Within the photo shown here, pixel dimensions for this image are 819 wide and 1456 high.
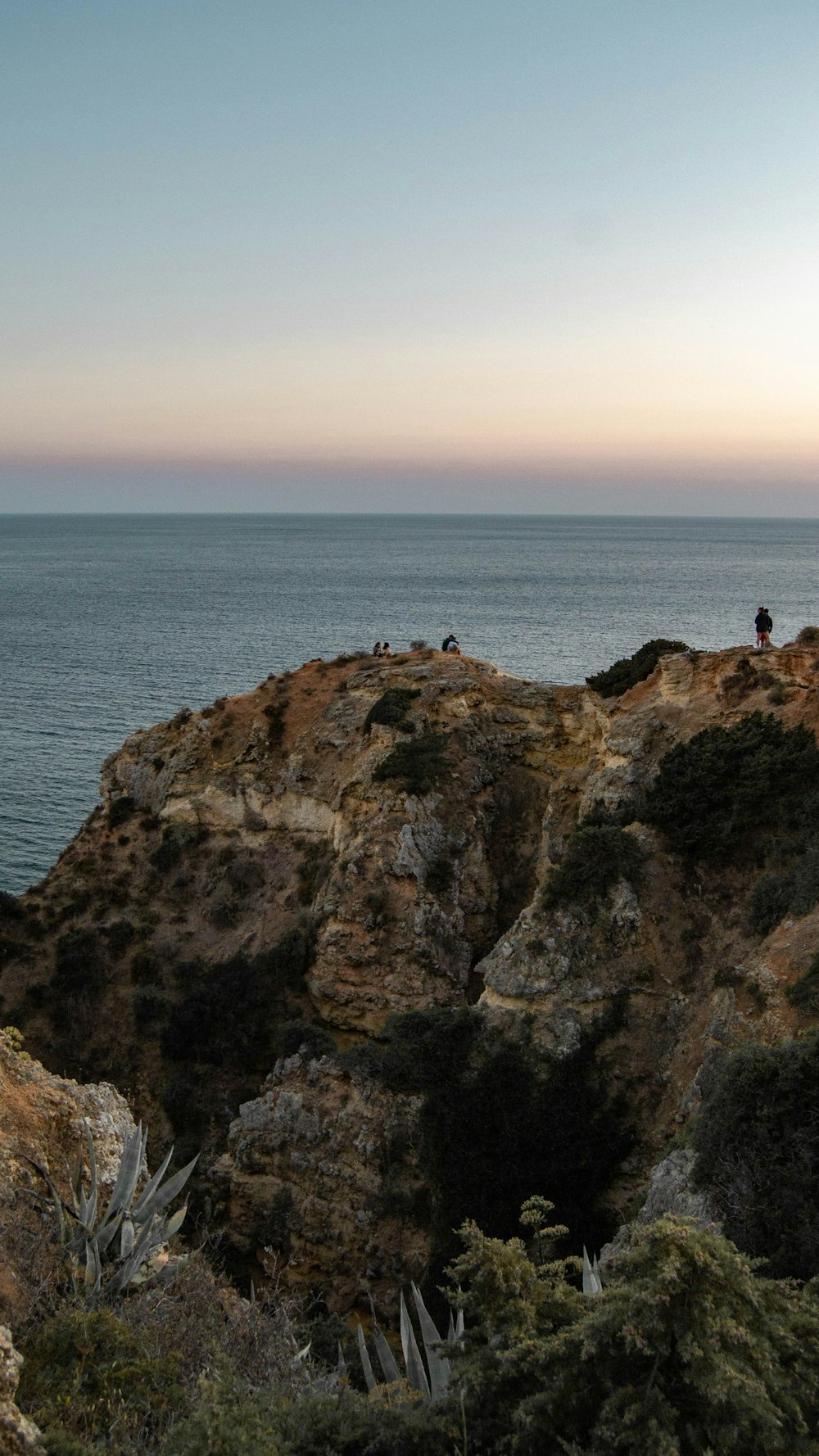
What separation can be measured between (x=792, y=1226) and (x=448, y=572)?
534ft

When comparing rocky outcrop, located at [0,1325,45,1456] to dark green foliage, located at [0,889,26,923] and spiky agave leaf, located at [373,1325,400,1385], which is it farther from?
dark green foliage, located at [0,889,26,923]

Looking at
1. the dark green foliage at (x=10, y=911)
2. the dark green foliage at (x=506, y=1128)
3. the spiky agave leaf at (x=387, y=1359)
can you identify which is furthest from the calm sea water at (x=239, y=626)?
the spiky agave leaf at (x=387, y=1359)

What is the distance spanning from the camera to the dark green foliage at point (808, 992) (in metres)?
19.5

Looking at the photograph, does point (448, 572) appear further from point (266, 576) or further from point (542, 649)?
point (542, 649)

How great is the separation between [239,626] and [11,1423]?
103 metres

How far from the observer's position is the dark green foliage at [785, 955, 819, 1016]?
1953 cm

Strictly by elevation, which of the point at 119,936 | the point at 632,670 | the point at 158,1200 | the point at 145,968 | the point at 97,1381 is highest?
the point at 632,670

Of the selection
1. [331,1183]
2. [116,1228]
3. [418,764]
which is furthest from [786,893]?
[116,1228]

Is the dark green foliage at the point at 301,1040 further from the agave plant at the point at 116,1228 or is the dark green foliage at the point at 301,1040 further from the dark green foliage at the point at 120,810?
the dark green foliage at the point at 120,810

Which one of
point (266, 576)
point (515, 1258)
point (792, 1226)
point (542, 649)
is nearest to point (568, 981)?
point (792, 1226)

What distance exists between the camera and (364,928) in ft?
105

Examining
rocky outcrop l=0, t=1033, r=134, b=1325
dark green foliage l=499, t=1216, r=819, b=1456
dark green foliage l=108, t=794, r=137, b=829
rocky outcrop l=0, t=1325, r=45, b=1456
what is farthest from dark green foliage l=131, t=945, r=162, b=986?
dark green foliage l=499, t=1216, r=819, b=1456

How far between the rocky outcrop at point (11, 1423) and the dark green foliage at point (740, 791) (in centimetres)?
2178

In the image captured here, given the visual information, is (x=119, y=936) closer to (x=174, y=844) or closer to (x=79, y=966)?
(x=79, y=966)
